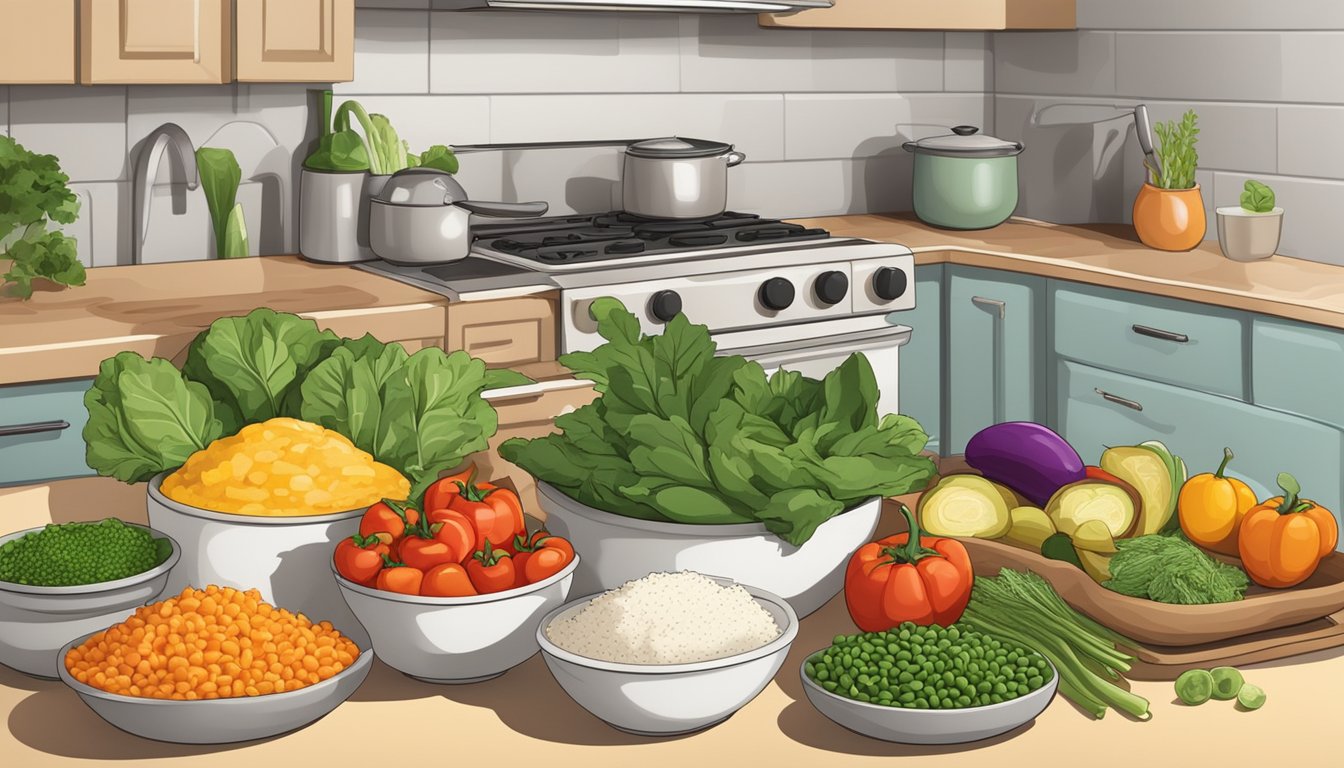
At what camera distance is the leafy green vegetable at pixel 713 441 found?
3.66ft

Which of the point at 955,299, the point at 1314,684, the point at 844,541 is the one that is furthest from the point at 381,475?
the point at 955,299

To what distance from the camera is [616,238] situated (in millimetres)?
3258

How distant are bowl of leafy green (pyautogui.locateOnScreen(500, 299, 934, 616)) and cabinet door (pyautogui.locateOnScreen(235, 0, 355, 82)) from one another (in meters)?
1.79

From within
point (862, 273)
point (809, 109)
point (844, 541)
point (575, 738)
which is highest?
point (809, 109)

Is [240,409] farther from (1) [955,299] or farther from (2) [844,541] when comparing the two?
(1) [955,299]

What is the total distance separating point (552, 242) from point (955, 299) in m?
1.01

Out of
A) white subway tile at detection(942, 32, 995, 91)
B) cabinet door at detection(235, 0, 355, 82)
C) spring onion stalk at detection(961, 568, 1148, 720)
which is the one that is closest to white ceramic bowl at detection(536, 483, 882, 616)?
spring onion stalk at detection(961, 568, 1148, 720)

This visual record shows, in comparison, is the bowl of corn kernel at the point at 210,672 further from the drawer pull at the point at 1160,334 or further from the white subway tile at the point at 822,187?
the white subway tile at the point at 822,187

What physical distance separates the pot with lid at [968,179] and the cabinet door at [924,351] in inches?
13.8

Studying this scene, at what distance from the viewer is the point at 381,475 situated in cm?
120

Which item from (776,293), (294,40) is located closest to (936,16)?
(776,293)

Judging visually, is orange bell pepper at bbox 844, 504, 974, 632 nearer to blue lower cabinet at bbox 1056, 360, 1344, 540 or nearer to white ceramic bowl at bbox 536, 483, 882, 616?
Result: white ceramic bowl at bbox 536, 483, 882, 616

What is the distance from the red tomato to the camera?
1028 millimetres

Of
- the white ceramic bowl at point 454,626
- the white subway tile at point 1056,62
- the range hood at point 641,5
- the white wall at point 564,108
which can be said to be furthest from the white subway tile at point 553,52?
the white ceramic bowl at point 454,626
